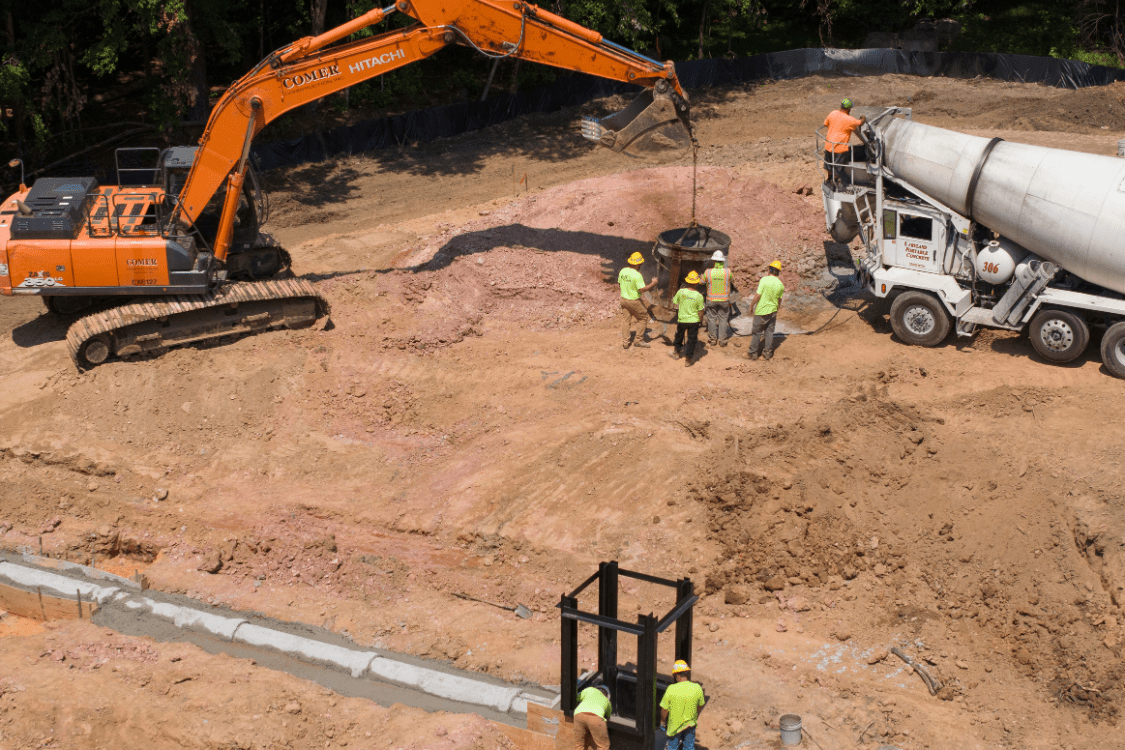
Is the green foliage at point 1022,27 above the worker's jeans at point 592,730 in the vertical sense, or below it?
above

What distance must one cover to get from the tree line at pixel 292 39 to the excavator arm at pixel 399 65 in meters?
7.50

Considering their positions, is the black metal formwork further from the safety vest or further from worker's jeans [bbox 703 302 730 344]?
worker's jeans [bbox 703 302 730 344]

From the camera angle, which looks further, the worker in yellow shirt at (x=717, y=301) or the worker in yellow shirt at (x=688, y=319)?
the worker in yellow shirt at (x=717, y=301)

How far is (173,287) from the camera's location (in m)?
15.5

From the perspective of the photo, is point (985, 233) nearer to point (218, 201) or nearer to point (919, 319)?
point (919, 319)

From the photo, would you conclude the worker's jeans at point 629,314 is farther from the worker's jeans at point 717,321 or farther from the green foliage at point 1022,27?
the green foliage at point 1022,27

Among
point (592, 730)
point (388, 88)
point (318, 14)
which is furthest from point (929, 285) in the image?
point (388, 88)

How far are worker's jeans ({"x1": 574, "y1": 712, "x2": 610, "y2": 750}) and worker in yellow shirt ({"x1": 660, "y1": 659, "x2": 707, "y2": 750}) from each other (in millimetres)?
526

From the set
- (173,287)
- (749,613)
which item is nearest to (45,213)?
(173,287)

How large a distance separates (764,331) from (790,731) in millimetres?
7669

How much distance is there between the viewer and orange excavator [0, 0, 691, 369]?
15141 mm

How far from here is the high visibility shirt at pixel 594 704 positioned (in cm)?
841

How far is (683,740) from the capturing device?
8609mm

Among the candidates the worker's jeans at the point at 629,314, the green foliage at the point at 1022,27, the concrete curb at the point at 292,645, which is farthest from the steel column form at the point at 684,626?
the green foliage at the point at 1022,27
